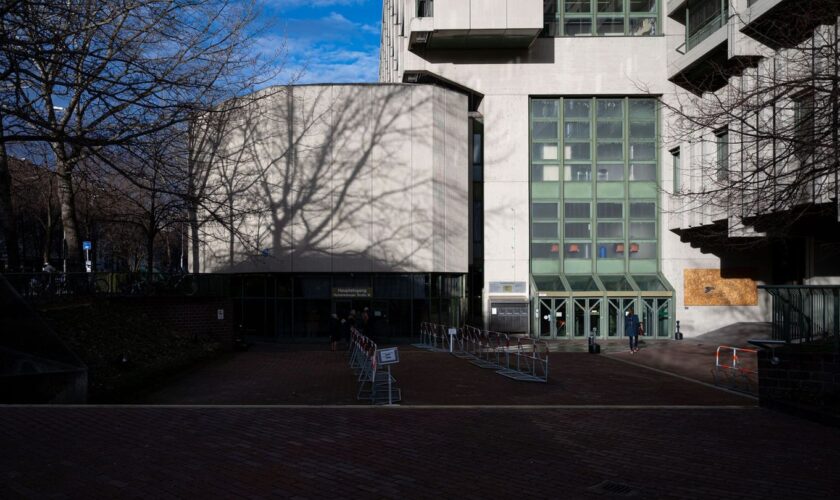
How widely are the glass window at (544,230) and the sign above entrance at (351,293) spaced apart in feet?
30.3

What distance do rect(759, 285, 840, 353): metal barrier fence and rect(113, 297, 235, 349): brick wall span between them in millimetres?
17917

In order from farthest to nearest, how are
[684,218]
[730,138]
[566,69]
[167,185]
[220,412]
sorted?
1. [566,69]
2. [684,218]
3. [730,138]
4. [167,185]
5. [220,412]

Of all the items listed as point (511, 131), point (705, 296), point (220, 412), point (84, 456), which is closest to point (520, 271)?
point (511, 131)

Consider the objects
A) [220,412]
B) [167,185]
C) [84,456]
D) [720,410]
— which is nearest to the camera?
[84,456]

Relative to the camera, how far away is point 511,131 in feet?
113

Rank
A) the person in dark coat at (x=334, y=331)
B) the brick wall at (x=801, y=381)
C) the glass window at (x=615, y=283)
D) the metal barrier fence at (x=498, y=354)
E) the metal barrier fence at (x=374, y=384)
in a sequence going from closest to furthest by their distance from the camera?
1. the brick wall at (x=801, y=381)
2. the metal barrier fence at (x=374, y=384)
3. the metal barrier fence at (x=498, y=354)
4. the person in dark coat at (x=334, y=331)
5. the glass window at (x=615, y=283)

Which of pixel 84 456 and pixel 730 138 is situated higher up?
pixel 730 138

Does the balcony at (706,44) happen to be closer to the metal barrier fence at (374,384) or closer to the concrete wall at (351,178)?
the concrete wall at (351,178)

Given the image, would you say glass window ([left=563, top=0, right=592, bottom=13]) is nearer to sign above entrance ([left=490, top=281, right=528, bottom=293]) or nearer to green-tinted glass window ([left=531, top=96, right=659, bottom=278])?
green-tinted glass window ([left=531, top=96, right=659, bottom=278])

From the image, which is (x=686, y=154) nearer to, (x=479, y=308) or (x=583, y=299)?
(x=583, y=299)

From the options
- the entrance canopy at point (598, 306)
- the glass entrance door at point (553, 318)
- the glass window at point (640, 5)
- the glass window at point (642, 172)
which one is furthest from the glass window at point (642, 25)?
the glass entrance door at point (553, 318)

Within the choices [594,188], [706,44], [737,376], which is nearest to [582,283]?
[594,188]

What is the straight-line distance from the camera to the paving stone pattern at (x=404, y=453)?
647 cm

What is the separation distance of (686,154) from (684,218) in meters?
3.03
